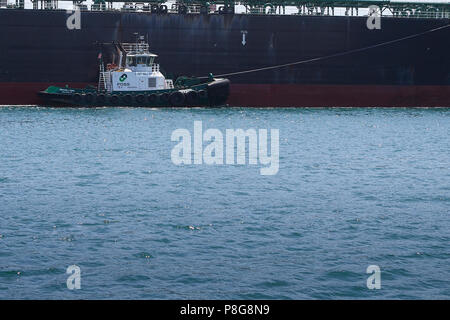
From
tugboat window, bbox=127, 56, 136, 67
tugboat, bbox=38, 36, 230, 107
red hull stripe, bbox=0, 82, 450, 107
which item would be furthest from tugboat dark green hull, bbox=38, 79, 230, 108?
tugboat window, bbox=127, 56, 136, 67

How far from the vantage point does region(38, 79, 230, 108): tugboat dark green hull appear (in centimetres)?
4338

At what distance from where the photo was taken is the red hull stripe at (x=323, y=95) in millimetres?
45500

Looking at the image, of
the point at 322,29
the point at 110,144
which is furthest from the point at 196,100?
the point at 110,144

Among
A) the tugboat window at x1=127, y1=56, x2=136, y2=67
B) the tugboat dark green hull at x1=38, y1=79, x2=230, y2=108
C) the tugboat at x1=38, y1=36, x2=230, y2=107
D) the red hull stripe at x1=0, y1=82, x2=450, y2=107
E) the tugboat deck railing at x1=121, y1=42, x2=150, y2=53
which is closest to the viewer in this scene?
the tugboat dark green hull at x1=38, y1=79, x2=230, y2=108

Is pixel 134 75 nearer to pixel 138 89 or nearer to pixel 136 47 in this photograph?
pixel 138 89

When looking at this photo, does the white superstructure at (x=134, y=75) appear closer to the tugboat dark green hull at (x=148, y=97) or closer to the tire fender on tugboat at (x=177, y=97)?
the tugboat dark green hull at (x=148, y=97)

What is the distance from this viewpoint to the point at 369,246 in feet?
45.1

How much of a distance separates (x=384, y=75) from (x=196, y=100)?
13895 mm

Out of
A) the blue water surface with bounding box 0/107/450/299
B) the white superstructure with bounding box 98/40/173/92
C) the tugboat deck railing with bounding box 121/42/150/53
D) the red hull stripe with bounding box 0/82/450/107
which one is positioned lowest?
the blue water surface with bounding box 0/107/450/299

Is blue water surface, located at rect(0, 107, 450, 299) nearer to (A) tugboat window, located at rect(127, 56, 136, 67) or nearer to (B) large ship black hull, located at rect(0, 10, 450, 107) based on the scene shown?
(B) large ship black hull, located at rect(0, 10, 450, 107)

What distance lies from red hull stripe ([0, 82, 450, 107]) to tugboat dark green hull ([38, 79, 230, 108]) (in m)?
1.35

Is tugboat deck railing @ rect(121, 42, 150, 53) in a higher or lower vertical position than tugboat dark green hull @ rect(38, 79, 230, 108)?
higher

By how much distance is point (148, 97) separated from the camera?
44.2 m
